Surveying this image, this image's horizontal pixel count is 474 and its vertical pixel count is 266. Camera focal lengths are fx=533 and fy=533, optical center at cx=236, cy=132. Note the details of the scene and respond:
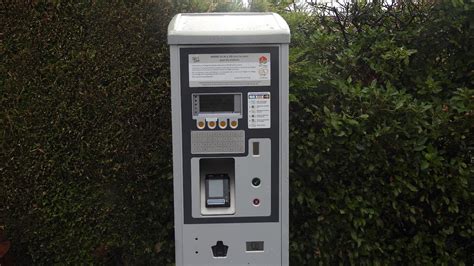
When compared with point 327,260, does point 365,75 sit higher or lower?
higher

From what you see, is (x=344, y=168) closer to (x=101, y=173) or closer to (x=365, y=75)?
(x=365, y=75)

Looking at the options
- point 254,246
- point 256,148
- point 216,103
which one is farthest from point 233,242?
point 216,103

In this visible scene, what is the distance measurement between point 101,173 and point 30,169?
0.44 m

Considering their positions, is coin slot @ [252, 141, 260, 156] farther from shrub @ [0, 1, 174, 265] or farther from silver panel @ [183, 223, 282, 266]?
shrub @ [0, 1, 174, 265]

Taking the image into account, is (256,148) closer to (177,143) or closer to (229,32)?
(177,143)

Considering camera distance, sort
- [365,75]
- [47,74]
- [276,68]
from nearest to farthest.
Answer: [276,68] < [47,74] < [365,75]

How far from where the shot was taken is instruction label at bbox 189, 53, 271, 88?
2.74 meters

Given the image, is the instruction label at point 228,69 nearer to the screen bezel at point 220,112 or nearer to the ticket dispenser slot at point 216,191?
the screen bezel at point 220,112

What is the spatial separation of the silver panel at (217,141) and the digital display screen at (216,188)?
0.20 metres

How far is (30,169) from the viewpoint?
3.39m

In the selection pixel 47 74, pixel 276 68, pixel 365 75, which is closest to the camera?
pixel 276 68

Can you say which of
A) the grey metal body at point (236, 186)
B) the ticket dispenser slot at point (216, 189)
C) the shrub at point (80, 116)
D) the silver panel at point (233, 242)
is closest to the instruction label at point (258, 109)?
the grey metal body at point (236, 186)

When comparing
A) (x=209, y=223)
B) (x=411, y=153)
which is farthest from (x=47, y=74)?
(x=411, y=153)

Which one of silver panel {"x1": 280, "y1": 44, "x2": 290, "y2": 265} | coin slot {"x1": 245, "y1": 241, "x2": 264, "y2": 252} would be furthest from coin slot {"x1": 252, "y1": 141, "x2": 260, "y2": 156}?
coin slot {"x1": 245, "y1": 241, "x2": 264, "y2": 252}
